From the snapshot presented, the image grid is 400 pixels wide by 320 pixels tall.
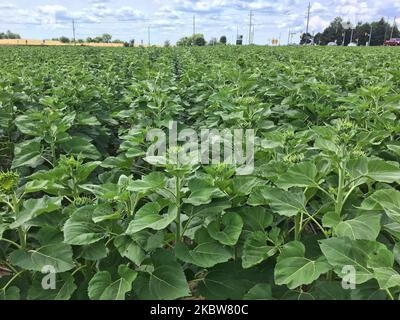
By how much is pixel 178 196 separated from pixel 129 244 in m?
0.32

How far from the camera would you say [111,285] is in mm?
1731

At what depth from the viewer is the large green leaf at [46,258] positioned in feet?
5.83

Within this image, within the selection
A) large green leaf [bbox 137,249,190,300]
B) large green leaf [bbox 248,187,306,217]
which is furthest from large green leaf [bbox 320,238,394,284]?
large green leaf [bbox 137,249,190,300]

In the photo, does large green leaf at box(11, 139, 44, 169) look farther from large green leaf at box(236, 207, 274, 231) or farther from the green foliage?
large green leaf at box(236, 207, 274, 231)

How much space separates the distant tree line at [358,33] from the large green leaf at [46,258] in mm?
84682

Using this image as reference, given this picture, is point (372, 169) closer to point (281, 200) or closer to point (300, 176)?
point (300, 176)

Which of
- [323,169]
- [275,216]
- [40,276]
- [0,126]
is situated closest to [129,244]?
[40,276]

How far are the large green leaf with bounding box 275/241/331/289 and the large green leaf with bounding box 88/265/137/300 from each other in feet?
→ 2.04

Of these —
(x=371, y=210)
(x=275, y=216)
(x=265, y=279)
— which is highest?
(x=371, y=210)

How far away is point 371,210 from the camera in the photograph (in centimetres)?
191

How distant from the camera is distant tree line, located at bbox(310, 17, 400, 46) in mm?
81438

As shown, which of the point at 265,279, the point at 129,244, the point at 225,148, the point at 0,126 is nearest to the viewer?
the point at 129,244

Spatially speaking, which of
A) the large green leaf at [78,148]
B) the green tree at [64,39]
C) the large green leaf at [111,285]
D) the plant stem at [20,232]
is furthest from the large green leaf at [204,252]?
the green tree at [64,39]
